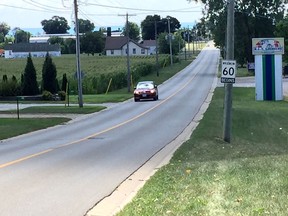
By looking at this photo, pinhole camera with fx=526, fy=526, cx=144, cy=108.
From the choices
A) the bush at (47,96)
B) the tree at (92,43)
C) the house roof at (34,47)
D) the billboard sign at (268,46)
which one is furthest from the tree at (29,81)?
the house roof at (34,47)

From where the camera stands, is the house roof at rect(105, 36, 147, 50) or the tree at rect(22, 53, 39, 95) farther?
the house roof at rect(105, 36, 147, 50)

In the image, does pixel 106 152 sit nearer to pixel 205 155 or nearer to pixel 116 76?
pixel 205 155

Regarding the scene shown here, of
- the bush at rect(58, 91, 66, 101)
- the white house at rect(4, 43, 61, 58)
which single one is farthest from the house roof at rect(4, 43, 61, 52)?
the bush at rect(58, 91, 66, 101)

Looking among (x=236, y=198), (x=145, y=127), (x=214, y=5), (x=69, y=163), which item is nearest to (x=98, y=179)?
(x=69, y=163)

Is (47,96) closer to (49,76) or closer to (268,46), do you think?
(49,76)

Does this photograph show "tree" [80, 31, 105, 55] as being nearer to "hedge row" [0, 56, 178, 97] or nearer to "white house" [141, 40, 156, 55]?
"white house" [141, 40, 156, 55]

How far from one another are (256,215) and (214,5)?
7317 centimetres

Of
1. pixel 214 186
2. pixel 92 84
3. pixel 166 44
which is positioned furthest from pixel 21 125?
pixel 166 44

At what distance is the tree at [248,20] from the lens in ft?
257

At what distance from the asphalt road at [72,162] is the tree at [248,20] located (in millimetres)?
55188

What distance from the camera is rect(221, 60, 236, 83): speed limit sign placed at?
Answer: 1672 cm

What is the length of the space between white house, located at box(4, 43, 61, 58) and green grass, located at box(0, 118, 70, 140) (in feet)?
518

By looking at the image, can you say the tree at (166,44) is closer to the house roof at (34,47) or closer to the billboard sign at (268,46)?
the house roof at (34,47)

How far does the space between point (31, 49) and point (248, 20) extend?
405 feet
